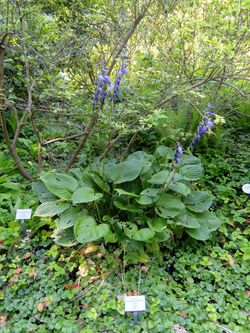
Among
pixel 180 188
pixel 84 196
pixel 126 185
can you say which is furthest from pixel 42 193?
pixel 180 188

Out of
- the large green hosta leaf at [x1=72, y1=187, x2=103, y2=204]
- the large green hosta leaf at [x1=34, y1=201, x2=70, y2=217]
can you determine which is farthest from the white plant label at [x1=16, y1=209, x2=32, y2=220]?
the large green hosta leaf at [x1=72, y1=187, x2=103, y2=204]

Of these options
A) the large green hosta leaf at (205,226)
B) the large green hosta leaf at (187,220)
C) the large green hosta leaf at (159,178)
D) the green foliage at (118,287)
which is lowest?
the green foliage at (118,287)

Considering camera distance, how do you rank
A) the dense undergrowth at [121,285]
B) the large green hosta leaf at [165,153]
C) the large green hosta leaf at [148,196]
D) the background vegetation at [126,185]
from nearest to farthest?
the dense undergrowth at [121,285] < the background vegetation at [126,185] < the large green hosta leaf at [148,196] < the large green hosta leaf at [165,153]

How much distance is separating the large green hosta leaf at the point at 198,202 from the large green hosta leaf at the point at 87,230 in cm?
75

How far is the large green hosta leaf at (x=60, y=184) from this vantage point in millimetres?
2262

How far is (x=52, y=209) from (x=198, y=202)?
3.80 ft

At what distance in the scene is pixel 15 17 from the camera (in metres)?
2.40

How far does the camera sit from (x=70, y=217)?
2.17 metres

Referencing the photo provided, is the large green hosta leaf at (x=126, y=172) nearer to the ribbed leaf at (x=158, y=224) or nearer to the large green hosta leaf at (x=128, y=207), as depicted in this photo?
the large green hosta leaf at (x=128, y=207)

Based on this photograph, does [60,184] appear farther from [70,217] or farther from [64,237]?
[64,237]

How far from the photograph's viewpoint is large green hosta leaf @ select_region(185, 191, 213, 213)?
2.32 m

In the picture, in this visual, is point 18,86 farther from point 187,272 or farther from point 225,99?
point 187,272

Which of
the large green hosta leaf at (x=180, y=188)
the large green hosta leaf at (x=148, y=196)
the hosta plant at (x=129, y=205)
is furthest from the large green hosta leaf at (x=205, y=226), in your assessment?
the large green hosta leaf at (x=148, y=196)

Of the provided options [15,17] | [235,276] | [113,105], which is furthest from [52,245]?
[15,17]
